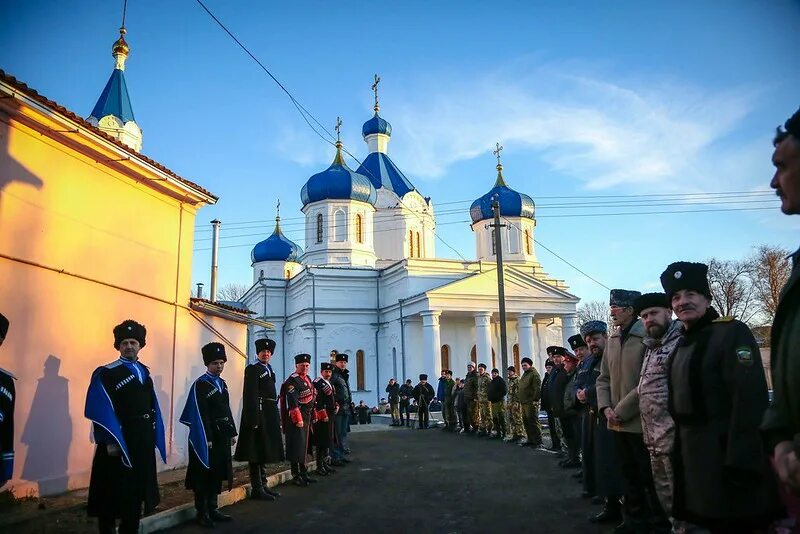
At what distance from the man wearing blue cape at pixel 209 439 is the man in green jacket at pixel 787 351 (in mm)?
5814

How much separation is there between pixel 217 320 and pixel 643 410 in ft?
32.7

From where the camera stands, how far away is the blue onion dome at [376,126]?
4275 centimetres

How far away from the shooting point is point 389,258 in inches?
1547

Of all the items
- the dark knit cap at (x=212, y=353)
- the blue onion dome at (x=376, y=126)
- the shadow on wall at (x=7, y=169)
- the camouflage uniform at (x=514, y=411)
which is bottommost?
the camouflage uniform at (x=514, y=411)

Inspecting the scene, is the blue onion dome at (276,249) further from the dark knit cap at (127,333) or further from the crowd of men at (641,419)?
the dark knit cap at (127,333)

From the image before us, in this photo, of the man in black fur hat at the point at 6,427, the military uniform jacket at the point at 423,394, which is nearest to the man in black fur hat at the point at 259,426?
the man in black fur hat at the point at 6,427

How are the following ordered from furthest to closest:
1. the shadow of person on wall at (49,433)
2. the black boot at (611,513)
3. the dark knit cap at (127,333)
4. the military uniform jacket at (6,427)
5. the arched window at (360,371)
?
the arched window at (360,371), the shadow of person on wall at (49,433), the black boot at (611,513), the dark knit cap at (127,333), the military uniform jacket at (6,427)

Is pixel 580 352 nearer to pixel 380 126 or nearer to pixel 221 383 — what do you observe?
pixel 221 383

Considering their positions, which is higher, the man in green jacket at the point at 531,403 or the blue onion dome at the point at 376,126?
the blue onion dome at the point at 376,126

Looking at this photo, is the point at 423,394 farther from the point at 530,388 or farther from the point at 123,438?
the point at 123,438

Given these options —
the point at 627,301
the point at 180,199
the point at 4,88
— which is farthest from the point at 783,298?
the point at 180,199

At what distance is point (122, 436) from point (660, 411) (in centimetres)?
469

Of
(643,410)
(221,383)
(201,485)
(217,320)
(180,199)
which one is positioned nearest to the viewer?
(643,410)

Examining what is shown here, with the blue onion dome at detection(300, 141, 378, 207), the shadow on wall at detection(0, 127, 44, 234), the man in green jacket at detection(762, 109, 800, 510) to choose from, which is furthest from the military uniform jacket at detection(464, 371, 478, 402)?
the blue onion dome at detection(300, 141, 378, 207)
